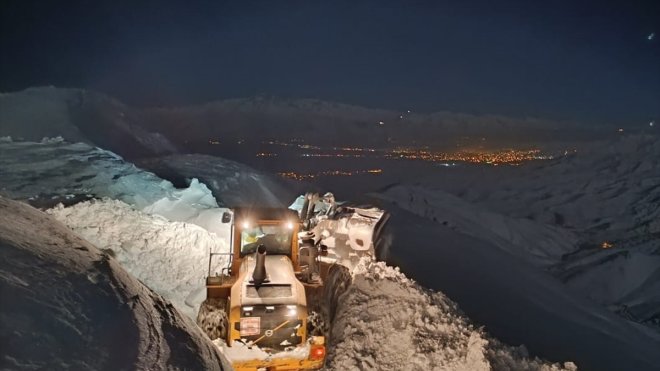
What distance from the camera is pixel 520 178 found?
3172 cm

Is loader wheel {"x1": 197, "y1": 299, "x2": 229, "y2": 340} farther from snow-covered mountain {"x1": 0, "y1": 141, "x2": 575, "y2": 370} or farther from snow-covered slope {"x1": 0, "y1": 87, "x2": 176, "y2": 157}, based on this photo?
snow-covered slope {"x1": 0, "y1": 87, "x2": 176, "y2": 157}

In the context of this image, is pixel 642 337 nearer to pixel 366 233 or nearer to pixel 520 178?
pixel 366 233

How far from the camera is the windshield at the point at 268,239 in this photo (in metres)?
7.30

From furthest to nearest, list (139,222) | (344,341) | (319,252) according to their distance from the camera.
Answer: (139,222)
(319,252)
(344,341)

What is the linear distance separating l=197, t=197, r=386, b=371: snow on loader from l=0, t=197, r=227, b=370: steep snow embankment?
165 cm

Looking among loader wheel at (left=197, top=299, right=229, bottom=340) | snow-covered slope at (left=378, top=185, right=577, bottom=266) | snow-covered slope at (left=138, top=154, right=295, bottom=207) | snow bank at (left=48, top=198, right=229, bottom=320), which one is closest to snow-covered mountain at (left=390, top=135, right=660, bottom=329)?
snow-covered slope at (left=378, top=185, right=577, bottom=266)

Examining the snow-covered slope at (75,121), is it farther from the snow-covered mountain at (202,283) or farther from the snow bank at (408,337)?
the snow bank at (408,337)

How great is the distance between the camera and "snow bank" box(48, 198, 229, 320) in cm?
973

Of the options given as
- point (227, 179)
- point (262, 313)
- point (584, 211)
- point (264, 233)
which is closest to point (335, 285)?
point (264, 233)

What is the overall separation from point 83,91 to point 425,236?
20770 millimetres

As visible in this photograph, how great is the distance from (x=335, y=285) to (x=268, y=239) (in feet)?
7.23

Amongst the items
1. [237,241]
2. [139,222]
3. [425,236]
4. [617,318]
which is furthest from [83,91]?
[617,318]

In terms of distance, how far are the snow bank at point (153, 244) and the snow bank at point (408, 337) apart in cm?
374

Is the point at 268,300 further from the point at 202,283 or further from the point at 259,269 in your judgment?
the point at 202,283
